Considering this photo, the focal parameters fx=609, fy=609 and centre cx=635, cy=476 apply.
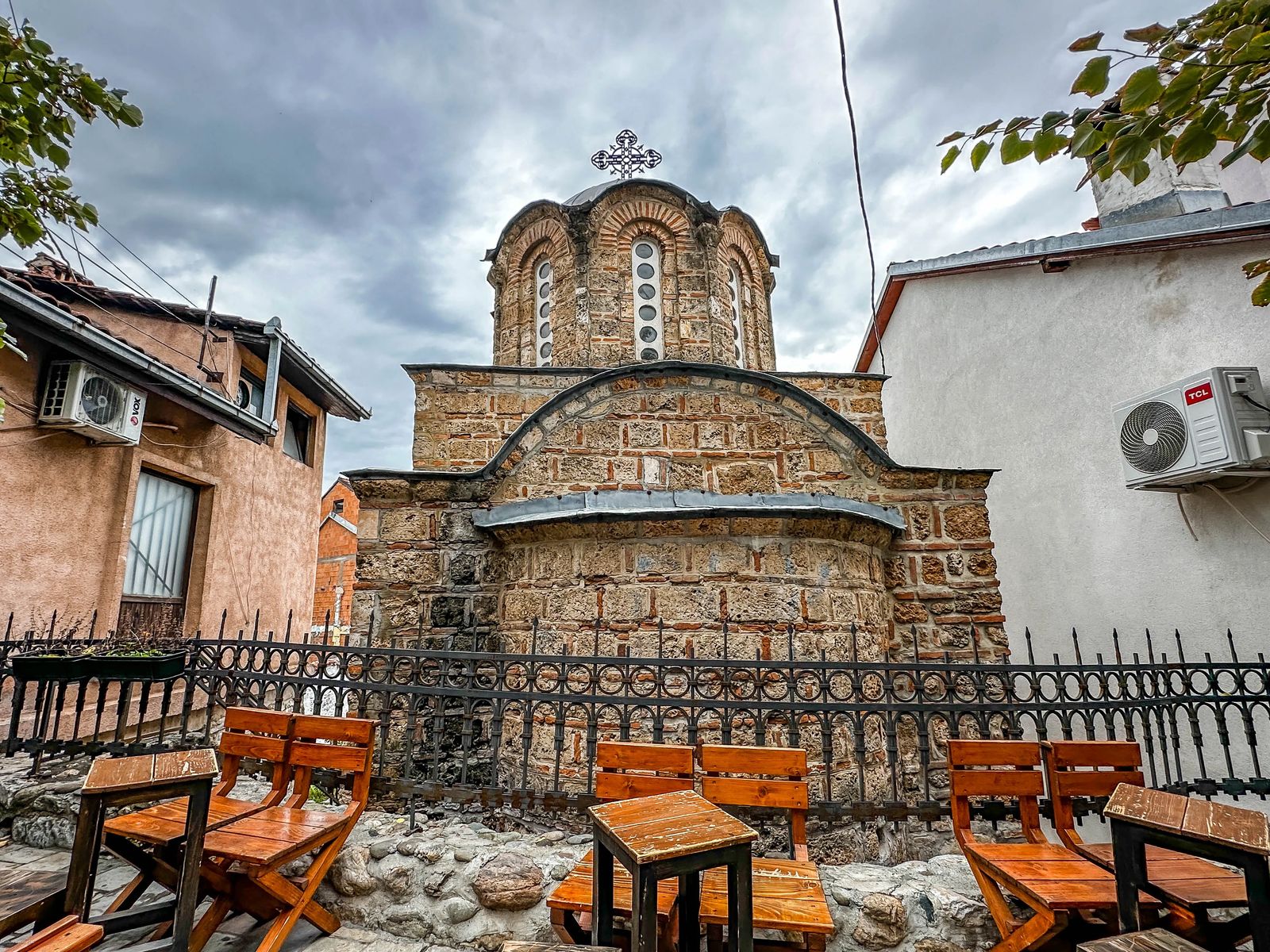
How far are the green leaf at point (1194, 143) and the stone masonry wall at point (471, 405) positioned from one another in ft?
13.7

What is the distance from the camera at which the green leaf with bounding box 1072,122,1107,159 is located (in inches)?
80.7

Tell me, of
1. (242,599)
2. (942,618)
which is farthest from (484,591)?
(242,599)

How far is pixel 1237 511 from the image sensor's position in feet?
15.0

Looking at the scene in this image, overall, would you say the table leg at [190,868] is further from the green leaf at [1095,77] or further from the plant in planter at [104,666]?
the green leaf at [1095,77]

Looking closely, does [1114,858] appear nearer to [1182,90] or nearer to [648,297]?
[1182,90]

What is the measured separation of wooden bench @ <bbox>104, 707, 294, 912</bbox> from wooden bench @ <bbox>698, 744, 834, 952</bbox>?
75.2 inches

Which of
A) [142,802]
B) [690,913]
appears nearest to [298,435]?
[142,802]

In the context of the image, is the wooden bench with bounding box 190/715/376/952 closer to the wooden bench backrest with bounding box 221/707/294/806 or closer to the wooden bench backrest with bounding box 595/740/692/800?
the wooden bench backrest with bounding box 221/707/294/806

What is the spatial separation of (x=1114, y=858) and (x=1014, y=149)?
94.2 inches

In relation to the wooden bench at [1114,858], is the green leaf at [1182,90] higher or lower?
higher

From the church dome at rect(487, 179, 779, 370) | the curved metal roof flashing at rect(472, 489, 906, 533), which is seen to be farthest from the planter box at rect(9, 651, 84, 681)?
the church dome at rect(487, 179, 779, 370)

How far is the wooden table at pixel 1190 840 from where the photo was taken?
1620 millimetres

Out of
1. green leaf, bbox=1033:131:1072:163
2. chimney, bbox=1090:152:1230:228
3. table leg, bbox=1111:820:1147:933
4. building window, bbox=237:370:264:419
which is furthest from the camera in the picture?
building window, bbox=237:370:264:419

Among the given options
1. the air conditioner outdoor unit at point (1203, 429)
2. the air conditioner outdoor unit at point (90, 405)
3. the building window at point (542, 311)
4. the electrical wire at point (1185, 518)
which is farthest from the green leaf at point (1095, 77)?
the air conditioner outdoor unit at point (90, 405)
